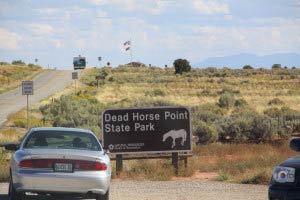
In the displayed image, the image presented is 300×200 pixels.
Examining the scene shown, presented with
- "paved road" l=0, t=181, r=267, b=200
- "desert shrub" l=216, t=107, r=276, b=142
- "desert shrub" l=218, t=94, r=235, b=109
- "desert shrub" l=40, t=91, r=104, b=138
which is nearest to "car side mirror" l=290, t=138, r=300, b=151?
"paved road" l=0, t=181, r=267, b=200

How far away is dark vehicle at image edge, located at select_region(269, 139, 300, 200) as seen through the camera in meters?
9.98

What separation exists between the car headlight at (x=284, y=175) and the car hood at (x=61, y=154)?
3650 millimetres

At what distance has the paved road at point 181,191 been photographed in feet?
49.4

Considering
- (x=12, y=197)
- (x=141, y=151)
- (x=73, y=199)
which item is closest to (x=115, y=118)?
(x=141, y=151)

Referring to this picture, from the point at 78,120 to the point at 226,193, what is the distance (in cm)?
2351

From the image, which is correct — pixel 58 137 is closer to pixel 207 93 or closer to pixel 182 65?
pixel 207 93

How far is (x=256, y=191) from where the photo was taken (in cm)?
1603

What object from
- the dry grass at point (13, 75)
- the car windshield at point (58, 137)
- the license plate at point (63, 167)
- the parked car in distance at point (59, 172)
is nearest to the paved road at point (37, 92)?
the dry grass at point (13, 75)

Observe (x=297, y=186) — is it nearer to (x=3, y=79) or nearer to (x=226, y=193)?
(x=226, y=193)

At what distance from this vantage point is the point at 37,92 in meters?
85.9

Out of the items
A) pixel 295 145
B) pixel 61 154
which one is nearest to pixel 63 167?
pixel 61 154

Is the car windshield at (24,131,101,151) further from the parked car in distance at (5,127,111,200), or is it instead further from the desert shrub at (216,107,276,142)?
the desert shrub at (216,107,276,142)

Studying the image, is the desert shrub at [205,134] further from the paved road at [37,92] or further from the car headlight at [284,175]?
the paved road at [37,92]

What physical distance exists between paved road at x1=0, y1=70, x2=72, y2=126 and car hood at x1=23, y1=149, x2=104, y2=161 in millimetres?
34617
